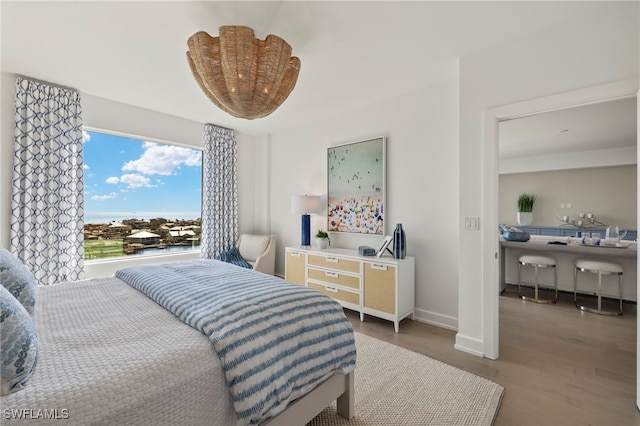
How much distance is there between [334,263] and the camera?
10.9ft

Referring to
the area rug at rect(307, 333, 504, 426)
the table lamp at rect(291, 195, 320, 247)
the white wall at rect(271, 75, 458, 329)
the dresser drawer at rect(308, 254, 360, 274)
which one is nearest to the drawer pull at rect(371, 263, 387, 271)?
the dresser drawer at rect(308, 254, 360, 274)

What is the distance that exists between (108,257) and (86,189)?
914 mm

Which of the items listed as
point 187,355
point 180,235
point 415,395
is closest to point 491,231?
point 415,395

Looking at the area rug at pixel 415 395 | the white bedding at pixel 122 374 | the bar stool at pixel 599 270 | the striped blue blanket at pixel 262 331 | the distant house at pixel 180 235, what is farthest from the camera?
the distant house at pixel 180 235

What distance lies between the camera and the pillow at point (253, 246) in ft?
14.2

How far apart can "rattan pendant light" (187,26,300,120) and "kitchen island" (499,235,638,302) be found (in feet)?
13.3

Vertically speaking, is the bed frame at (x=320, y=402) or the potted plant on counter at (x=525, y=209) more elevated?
the potted plant on counter at (x=525, y=209)

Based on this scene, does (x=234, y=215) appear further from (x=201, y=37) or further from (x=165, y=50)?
(x=201, y=37)

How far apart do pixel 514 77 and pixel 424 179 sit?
4.00 feet

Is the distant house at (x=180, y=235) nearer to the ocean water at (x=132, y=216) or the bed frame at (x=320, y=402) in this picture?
the ocean water at (x=132, y=216)

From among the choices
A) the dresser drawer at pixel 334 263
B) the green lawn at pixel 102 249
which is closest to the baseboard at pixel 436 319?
the dresser drawer at pixel 334 263

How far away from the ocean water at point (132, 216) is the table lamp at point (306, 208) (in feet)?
5.71

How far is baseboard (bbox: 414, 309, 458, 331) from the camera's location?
290 cm

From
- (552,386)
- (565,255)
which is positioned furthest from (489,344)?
(565,255)
